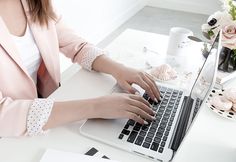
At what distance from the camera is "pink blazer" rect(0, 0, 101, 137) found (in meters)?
0.75

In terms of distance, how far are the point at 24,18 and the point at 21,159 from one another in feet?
1.90

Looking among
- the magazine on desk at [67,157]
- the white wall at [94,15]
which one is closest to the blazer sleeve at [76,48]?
the magazine on desk at [67,157]

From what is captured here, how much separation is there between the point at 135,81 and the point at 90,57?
22 cm

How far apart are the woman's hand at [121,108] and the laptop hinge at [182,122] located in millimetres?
85

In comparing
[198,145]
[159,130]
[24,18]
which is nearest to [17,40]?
[24,18]

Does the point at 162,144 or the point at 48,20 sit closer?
the point at 162,144

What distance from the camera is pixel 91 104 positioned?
2.64ft

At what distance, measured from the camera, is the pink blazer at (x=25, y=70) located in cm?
75

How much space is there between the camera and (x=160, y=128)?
808mm

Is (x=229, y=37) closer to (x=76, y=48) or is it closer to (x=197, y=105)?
(x=197, y=105)

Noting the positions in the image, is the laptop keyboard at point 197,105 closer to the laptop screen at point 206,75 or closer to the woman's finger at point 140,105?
Result: the laptop screen at point 206,75

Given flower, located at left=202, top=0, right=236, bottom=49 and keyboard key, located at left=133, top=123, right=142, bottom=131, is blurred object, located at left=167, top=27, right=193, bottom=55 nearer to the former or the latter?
flower, located at left=202, top=0, right=236, bottom=49

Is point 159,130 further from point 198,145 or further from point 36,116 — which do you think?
point 36,116

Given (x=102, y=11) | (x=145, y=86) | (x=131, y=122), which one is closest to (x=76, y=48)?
(x=145, y=86)
